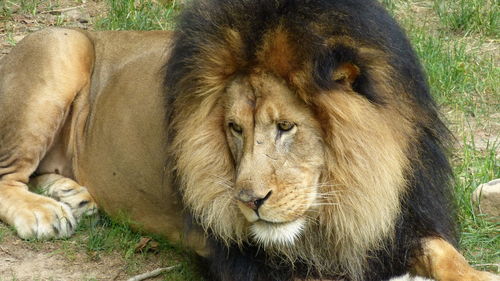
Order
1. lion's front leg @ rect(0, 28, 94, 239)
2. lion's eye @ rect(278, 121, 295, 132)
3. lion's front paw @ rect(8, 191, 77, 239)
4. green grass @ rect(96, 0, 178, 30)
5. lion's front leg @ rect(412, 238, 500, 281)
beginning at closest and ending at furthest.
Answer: lion's eye @ rect(278, 121, 295, 132), lion's front leg @ rect(412, 238, 500, 281), lion's front paw @ rect(8, 191, 77, 239), lion's front leg @ rect(0, 28, 94, 239), green grass @ rect(96, 0, 178, 30)

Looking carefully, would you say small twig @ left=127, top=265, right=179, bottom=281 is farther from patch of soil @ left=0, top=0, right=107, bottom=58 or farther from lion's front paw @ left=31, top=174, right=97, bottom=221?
patch of soil @ left=0, top=0, right=107, bottom=58

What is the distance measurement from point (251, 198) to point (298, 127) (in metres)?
0.35

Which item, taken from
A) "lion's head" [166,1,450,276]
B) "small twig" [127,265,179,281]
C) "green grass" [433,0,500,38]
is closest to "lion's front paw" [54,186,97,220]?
"small twig" [127,265,179,281]

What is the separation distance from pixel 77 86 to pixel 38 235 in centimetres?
99

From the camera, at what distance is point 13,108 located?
5.68 meters

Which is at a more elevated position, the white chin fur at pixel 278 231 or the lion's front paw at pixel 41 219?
the white chin fur at pixel 278 231

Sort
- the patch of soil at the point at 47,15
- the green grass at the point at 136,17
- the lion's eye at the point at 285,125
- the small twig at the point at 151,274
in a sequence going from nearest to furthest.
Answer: the lion's eye at the point at 285,125, the small twig at the point at 151,274, the green grass at the point at 136,17, the patch of soil at the point at 47,15

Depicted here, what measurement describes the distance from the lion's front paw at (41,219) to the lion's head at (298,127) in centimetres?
146

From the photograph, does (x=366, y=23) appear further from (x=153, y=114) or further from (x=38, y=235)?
(x=38, y=235)

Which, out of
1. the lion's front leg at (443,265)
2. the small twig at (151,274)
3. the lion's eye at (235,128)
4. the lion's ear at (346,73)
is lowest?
the small twig at (151,274)

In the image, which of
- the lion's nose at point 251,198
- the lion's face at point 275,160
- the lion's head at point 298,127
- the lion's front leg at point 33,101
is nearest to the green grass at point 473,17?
the lion's front leg at point 33,101

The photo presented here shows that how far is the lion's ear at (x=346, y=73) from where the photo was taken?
3.82m

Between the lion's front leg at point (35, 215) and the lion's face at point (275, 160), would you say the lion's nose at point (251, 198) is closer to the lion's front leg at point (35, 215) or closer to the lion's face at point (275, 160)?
the lion's face at point (275, 160)

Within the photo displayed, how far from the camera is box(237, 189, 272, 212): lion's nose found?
3.74 meters
